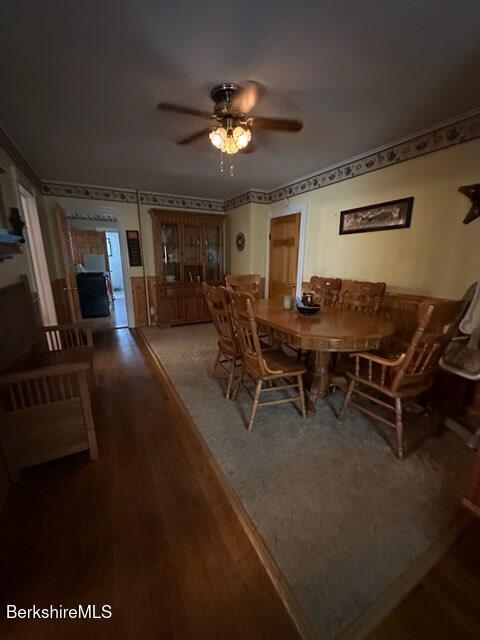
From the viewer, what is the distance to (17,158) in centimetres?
272

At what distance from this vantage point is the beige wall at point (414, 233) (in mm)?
2193

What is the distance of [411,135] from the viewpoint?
2.40 metres

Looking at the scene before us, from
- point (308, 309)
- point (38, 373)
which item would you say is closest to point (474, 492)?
point (308, 309)

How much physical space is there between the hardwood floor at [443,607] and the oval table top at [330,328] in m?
1.08

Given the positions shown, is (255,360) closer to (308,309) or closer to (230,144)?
(308,309)

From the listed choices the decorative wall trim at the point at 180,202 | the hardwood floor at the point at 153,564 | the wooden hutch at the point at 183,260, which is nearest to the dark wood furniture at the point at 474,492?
the hardwood floor at the point at 153,564

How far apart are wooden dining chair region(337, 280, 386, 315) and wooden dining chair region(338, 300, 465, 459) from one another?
2.44 feet

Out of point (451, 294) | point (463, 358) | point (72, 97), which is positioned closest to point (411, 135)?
point (451, 294)

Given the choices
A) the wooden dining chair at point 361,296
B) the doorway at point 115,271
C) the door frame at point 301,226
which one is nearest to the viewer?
the wooden dining chair at point 361,296

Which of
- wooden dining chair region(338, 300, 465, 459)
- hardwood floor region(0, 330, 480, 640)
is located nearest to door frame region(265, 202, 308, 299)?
wooden dining chair region(338, 300, 465, 459)

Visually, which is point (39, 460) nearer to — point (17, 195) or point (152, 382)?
point (152, 382)

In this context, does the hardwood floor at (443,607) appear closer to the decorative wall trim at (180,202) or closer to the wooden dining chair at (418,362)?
the wooden dining chair at (418,362)

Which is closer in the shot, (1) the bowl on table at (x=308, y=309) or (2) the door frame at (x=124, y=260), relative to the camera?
(1) the bowl on table at (x=308, y=309)

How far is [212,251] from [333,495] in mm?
4541
